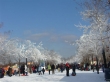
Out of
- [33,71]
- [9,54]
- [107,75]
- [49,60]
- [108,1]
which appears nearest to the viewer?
[108,1]

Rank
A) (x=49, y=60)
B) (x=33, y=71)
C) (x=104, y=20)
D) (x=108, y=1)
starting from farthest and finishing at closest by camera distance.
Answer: (x=49, y=60)
(x=33, y=71)
(x=104, y=20)
(x=108, y=1)

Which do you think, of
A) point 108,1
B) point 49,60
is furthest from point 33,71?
point 49,60

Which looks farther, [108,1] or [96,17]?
[96,17]

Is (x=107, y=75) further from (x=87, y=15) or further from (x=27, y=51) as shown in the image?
(x=27, y=51)

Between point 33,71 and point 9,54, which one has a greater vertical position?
point 9,54

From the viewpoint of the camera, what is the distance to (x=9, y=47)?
186 ft

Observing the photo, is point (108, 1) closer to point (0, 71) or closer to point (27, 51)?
point (0, 71)

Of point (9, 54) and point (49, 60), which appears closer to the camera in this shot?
point (9, 54)

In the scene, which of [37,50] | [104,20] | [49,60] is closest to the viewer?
[104,20]

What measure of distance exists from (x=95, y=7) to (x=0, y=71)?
1357 cm

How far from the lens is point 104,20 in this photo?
23.5m

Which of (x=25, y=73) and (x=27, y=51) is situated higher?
(x=27, y=51)

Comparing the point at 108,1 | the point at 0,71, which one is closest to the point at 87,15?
the point at 108,1

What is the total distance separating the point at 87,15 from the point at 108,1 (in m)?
6.33
